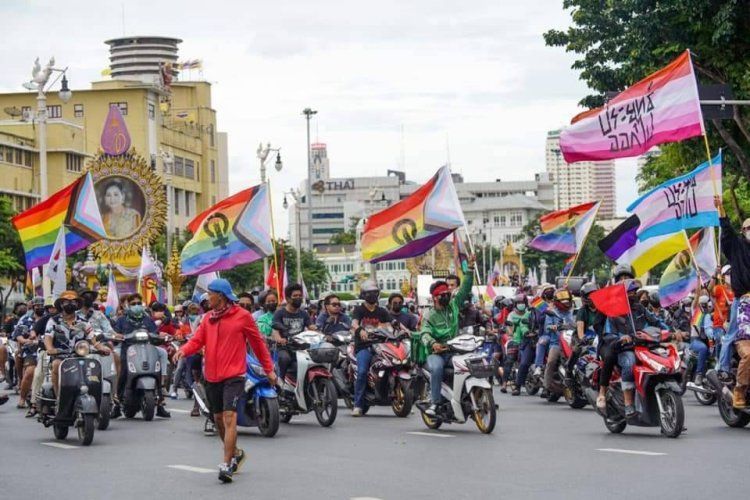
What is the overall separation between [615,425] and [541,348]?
696 centimetres

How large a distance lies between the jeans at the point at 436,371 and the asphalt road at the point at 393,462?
451 millimetres

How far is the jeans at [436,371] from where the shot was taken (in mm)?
17344

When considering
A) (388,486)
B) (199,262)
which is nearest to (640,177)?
A: (199,262)

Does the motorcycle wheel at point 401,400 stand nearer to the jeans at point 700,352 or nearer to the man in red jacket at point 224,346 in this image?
the jeans at point 700,352

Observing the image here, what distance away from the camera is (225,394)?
42.6 ft

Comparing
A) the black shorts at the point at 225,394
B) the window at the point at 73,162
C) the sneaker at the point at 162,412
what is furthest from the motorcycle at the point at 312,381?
the window at the point at 73,162

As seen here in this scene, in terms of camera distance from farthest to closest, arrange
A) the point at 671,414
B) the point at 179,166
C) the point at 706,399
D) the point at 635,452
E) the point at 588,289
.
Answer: the point at 179,166 < the point at 706,399 < the point at 588,289 < the point at 671,414 < the point at 635,452

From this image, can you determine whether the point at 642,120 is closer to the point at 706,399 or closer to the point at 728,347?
the point at 706,399

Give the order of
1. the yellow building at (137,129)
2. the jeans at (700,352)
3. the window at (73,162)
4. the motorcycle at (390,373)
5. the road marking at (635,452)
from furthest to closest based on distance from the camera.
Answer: the window at (73,162) → the yellow building at (137,129) → the jeans at (700,352) → the motorcycle at (390,373) → the road marking at (635,452)

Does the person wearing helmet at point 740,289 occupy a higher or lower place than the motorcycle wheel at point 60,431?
higher

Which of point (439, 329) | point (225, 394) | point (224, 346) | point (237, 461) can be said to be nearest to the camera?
point (237, 461)

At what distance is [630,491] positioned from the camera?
11289mm

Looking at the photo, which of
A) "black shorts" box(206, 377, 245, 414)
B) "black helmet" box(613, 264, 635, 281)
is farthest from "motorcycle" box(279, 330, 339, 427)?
"black shorts" box(206, 377, 245, 414)

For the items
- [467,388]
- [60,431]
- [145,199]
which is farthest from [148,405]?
[145,199]
